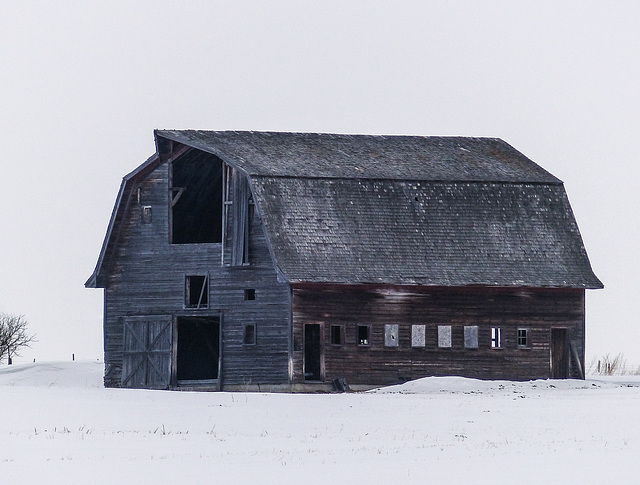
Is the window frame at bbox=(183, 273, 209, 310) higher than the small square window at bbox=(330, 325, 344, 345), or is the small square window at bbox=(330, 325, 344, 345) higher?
the window frame at bbox=(183, 273, 209, 310)

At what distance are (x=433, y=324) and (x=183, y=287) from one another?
7.71 metres

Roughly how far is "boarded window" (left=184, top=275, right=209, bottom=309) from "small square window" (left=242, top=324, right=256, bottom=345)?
1.53 metres

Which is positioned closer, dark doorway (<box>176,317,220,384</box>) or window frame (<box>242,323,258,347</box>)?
window frame (<box>242,323,258,347</box>)

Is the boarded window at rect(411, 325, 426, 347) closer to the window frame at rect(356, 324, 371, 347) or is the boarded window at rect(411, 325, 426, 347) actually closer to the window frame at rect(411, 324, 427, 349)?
the window frame at rect(411, 324, 427, 349)

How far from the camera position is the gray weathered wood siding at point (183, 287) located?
47219 millimetres

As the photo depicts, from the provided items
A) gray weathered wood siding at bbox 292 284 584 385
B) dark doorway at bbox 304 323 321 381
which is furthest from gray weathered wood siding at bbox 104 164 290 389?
dark doorway at bbox 304 323 321 381

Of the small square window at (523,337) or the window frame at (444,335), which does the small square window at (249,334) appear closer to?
the window frame at (444,335)

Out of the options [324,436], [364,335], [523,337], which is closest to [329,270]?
[364,335]

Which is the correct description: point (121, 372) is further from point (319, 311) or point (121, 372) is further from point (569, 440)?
point (569, 440)

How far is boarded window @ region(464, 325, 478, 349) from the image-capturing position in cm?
4875

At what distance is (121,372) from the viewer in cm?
4991

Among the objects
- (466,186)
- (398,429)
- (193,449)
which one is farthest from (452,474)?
(466,186)

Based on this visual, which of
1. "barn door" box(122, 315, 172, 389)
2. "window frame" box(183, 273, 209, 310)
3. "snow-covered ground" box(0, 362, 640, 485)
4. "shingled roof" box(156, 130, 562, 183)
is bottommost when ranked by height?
"snow-covered ground" box(0, 362, 640, 485)

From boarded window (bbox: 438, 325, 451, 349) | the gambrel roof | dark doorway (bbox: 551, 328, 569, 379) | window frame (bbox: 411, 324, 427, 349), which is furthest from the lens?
dark doorway (bbox: 551, 328, 569, 379)
